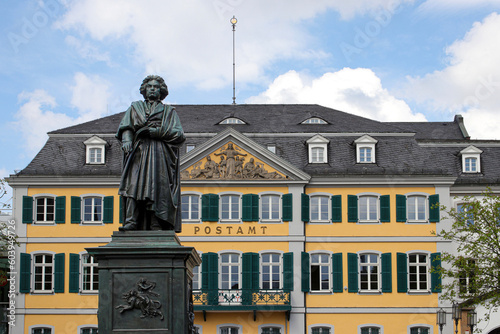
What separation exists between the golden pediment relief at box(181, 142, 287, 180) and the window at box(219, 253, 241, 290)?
336 cm

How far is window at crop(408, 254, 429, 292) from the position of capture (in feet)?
114

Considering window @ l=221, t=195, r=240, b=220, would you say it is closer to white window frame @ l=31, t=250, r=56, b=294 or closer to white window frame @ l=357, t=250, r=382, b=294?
white window frame @ l=357, t=250, r=382, b=294

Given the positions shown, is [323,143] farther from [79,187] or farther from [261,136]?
[79,187]

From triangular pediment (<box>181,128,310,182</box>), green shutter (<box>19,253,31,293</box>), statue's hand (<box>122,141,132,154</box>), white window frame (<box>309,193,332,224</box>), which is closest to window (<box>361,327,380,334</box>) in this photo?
white window frame (<box>309,193,332,224</box>)

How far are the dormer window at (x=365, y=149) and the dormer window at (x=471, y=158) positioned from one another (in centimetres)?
454

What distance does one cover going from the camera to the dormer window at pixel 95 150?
36.2 m

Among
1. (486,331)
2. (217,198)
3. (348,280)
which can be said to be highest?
(217,198)

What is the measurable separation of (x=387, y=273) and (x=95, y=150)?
13.9 metres

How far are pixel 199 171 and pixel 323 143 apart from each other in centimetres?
578

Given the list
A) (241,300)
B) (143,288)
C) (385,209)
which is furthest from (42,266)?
(143,288)

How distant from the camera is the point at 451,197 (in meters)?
36.8

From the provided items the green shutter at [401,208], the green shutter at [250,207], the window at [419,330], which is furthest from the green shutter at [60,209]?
the window at [419,330]

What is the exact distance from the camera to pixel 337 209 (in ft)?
116

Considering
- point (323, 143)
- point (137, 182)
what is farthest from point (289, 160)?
point (137, 182)
